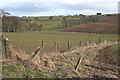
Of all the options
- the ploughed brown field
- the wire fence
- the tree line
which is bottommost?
the wire fence

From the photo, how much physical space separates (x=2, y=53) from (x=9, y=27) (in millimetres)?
82837

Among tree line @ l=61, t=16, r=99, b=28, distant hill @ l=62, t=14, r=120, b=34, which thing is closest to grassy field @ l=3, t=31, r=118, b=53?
distant hill @ l=62, t=14, r=120, b=34

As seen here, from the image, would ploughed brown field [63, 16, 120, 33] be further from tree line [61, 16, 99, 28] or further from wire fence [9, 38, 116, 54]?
wire fence [9, 38, 116, 54]

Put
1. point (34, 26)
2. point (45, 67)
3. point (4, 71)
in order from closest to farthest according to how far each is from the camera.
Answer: point (4, 71) < point (45, 67) < point (34, 26)

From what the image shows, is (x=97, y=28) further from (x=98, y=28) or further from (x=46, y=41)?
(x=46, y=41)

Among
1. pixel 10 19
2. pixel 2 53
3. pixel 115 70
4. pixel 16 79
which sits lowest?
pixel 115 70

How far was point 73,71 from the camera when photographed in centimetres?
948

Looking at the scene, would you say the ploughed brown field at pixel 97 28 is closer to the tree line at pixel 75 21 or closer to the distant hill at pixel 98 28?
the distant hill at pixel 98 28

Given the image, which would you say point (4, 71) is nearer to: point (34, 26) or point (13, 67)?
point (13, 67)

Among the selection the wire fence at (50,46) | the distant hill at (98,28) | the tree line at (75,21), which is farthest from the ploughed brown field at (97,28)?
the wire fence at (50,46)

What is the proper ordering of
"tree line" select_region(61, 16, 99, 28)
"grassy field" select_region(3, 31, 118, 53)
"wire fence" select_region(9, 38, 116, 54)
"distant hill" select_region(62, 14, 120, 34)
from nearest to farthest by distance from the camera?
"wire fence" select_region(9, 38, 116, 54), "grassy field" select_region(3, 31, 118, 53), "distant hill" select_region(62, 14, 120, 34), "tree line" select_region(61, 16, 99, 28)

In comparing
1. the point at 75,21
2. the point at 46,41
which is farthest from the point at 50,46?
the point at 75,21

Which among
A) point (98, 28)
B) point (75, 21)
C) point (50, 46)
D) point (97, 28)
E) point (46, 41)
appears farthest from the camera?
point (75, 21)

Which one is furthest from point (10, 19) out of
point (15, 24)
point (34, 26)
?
point (34, 26)
